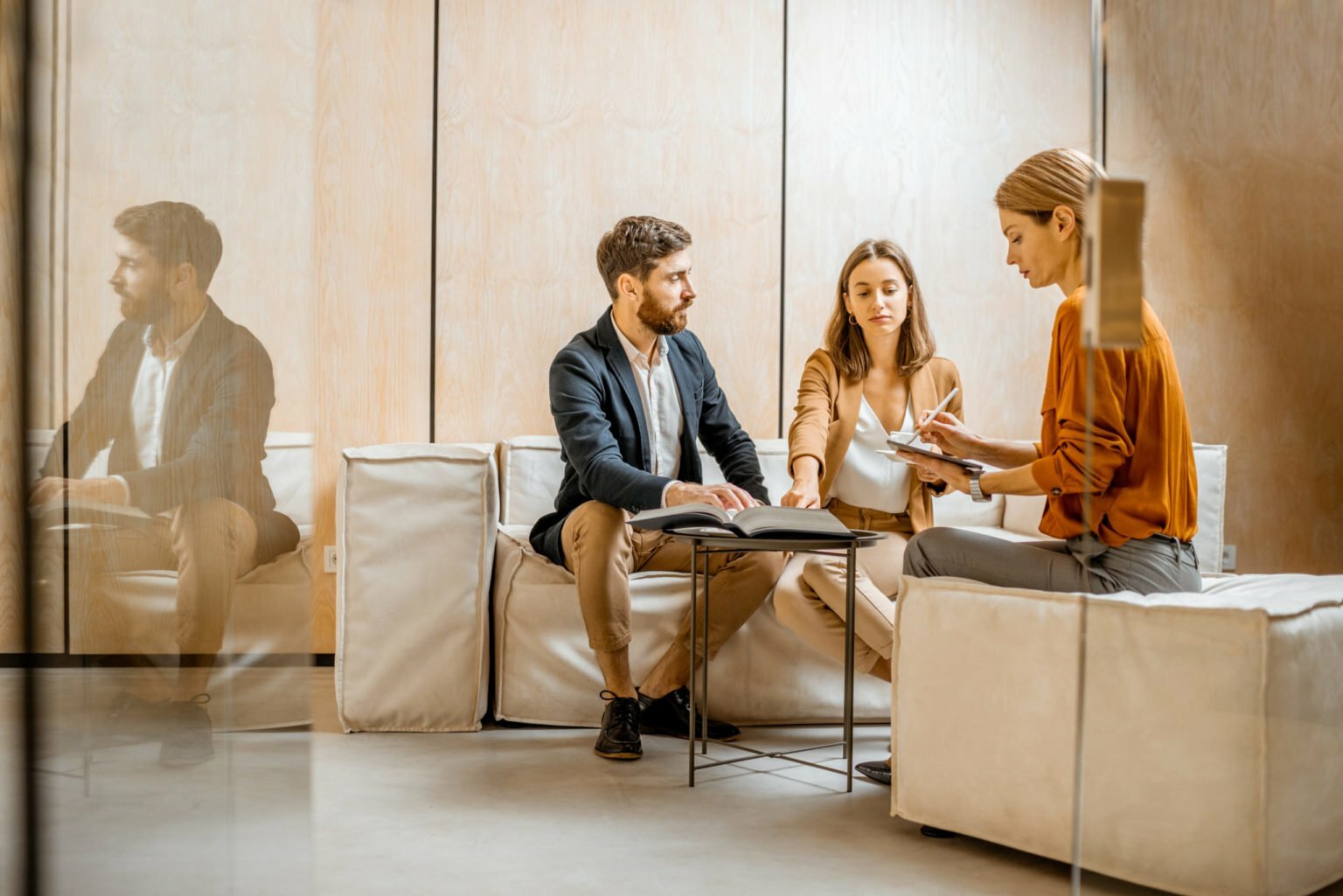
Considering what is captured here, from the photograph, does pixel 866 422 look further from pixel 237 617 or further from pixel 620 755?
pixel 237 617

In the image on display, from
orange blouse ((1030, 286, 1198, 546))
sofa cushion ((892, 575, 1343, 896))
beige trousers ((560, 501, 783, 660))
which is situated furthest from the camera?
beige trousers ((560, 501, 783, 660))

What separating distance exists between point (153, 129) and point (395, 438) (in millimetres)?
2517

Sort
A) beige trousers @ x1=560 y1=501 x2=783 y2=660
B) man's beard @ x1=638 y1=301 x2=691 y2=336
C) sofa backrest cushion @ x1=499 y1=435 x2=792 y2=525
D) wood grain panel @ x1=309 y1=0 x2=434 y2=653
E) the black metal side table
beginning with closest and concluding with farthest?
the black metal side table, beige trousers @ x1=560 y1=501 x2=783 y2=660, man's beard @ x1=638 y1=301 x2=691 y2=336, sofa backrest cushion @ x1=499 y1=435 x2=792 y2=525, wood grain panel @ x1=309 y1=0 x2=434 y2=653

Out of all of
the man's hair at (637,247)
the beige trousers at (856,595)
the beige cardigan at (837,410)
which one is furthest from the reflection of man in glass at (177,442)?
the man's hair at (637,247)

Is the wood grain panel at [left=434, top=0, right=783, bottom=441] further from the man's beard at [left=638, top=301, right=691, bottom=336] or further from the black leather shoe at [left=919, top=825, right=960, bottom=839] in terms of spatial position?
the black leather shoe at [left=919, top=825, right=960, bottom=839]

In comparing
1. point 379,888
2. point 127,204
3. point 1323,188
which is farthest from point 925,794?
point 127,204

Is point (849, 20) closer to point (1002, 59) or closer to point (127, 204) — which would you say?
point (1002, 59)

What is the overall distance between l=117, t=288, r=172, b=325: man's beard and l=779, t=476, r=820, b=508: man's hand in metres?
1.77

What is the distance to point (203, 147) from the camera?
3.78ft

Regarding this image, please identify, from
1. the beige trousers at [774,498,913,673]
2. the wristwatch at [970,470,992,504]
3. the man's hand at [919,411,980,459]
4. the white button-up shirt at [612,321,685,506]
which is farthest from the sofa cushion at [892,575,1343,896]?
the white button-up shirt at [612,321,685,506]

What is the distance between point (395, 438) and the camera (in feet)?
11.8

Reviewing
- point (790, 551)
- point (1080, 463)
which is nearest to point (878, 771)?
point (790, 551)

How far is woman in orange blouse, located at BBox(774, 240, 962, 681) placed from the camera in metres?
2.71

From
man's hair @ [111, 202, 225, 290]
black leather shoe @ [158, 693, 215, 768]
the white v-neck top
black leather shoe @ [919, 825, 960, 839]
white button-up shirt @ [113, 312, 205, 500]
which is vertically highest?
man's hair @ [111, 202, 225, 290]
